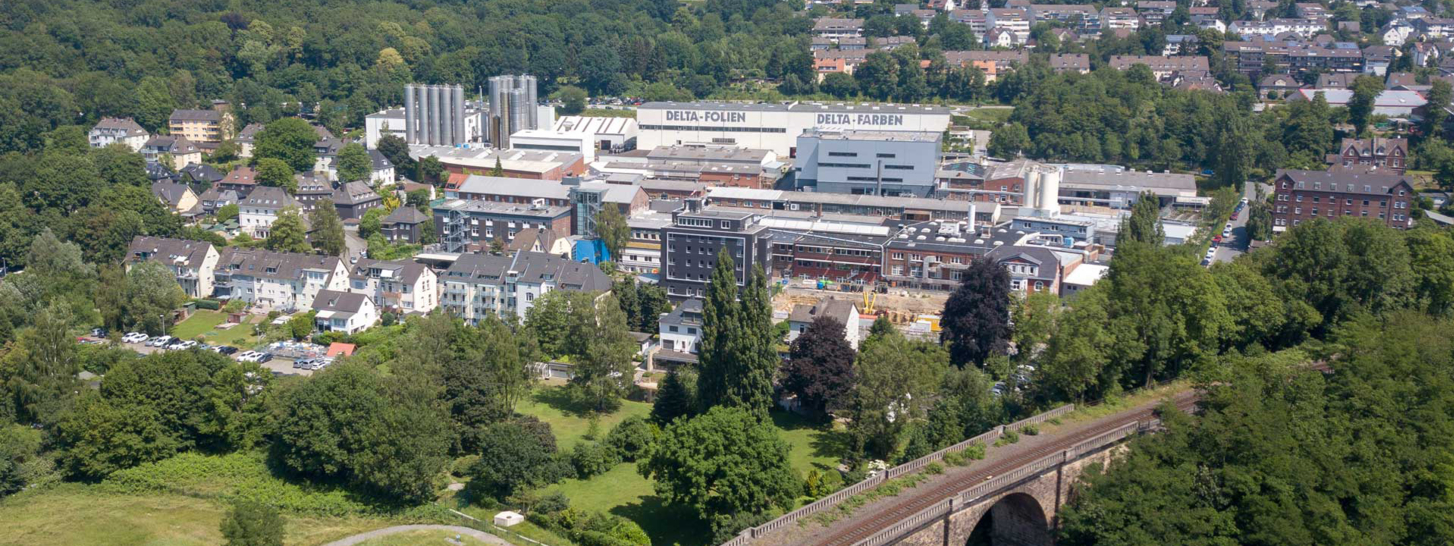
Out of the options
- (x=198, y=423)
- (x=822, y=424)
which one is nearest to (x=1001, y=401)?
(x=822, y=424)

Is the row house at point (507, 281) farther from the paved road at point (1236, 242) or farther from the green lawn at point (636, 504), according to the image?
the paved road at point (1236, 242)

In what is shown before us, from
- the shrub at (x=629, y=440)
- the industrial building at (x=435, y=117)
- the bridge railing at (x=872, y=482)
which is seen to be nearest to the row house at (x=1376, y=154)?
the bridge railing at (x=872, y=482)

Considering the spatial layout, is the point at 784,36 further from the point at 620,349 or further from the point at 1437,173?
the point at 620,349

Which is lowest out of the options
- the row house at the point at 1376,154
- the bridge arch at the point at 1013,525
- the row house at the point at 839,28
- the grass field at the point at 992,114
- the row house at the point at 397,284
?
the bridge arch at the point at 1013,525

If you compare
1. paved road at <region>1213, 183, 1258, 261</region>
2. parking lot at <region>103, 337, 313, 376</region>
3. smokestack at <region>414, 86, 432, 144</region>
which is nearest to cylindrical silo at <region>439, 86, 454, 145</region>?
smokestack at <region>414, 86, 432, 144</region>

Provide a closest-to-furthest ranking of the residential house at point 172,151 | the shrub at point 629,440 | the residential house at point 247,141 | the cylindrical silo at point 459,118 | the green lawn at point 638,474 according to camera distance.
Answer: the green lawn at point 638,474 → the shrub at point 629,440 → the residential house at point 172,151 → the residential house at point 247,141 → the cylindrical silo at point 459,118

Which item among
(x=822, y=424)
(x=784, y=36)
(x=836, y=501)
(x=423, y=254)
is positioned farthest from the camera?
(x=784, y=36)

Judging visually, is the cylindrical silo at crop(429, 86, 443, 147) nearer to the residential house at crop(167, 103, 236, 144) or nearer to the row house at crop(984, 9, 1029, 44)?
the residential house at crop(167, 103, 236, 144)
